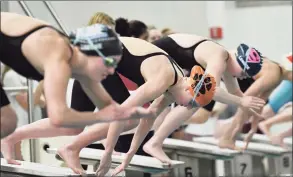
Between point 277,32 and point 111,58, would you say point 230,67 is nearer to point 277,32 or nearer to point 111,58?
point 111,58

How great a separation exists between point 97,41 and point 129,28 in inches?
113

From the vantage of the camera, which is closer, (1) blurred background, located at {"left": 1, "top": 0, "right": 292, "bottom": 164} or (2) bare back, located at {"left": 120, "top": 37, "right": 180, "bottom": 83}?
(2) bare back, located at {"left": 120, "top": 37, "right": 180, "bottom": 83}

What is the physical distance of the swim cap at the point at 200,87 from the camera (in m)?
4.79

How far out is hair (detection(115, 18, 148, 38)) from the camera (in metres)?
6.41

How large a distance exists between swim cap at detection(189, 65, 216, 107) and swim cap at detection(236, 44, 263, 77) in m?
1.07

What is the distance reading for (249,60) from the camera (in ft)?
19.3

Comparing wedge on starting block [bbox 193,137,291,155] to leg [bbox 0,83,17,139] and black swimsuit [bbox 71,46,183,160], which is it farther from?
leg [bbox 0,83,17,139]

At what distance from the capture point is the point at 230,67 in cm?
601

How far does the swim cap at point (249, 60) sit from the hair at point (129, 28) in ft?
3.07

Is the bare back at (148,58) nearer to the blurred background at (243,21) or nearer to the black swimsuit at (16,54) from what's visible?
the black swimsuit at (16,54)

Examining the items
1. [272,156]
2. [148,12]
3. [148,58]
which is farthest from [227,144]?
[148,12]

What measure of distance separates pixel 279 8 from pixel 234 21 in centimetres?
66

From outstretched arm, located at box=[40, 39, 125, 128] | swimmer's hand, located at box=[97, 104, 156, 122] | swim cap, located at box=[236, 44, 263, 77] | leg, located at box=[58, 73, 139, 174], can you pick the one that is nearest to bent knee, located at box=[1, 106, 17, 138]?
outstretched arm, located at box=[40, 39, 125, 128]

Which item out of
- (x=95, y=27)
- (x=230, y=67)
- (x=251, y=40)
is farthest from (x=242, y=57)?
(x=251, y=40)
